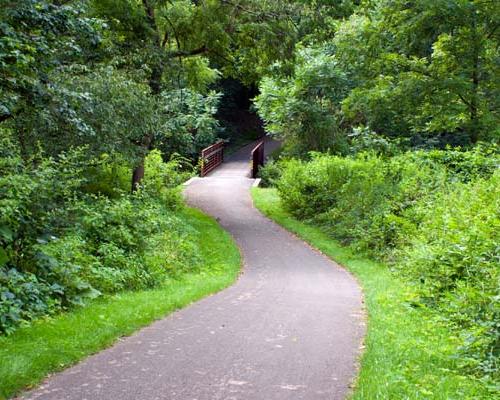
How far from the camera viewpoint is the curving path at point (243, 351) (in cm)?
525

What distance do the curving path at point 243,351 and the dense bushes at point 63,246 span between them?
4.46ft

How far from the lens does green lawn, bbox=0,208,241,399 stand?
18.2ft

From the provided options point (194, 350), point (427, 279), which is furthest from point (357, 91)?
point (194, 350)

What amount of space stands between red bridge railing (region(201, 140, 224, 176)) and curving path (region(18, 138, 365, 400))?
1933cm

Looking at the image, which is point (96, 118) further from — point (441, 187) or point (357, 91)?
point (357, 91)

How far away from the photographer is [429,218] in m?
12.7

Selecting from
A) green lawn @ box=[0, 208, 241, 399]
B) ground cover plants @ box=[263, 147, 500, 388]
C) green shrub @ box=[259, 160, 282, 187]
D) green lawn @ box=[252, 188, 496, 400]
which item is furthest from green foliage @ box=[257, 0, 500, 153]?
green lawn @ box=[0, 208, 241, 399]

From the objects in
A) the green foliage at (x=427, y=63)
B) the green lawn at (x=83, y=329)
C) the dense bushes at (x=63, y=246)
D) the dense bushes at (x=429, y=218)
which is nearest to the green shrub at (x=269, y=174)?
the dense bushes at (x=429, y=218)

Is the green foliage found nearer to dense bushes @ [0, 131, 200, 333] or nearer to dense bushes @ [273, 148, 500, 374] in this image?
dense bushes @ [273, 148, 500, 374]

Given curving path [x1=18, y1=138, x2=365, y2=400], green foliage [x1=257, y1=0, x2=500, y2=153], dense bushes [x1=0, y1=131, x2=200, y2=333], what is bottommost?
curving path [x1=18, y1=138, x2=365, y2=400]

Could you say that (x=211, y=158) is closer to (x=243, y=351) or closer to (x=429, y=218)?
(x=429, y=218)

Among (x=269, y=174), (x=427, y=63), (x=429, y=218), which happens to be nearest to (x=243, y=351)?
(x=429, y=218)

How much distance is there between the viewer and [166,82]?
18.6m

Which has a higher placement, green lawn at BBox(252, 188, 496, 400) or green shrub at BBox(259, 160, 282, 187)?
green shrub at BBox(259, 160, 282, 187)
